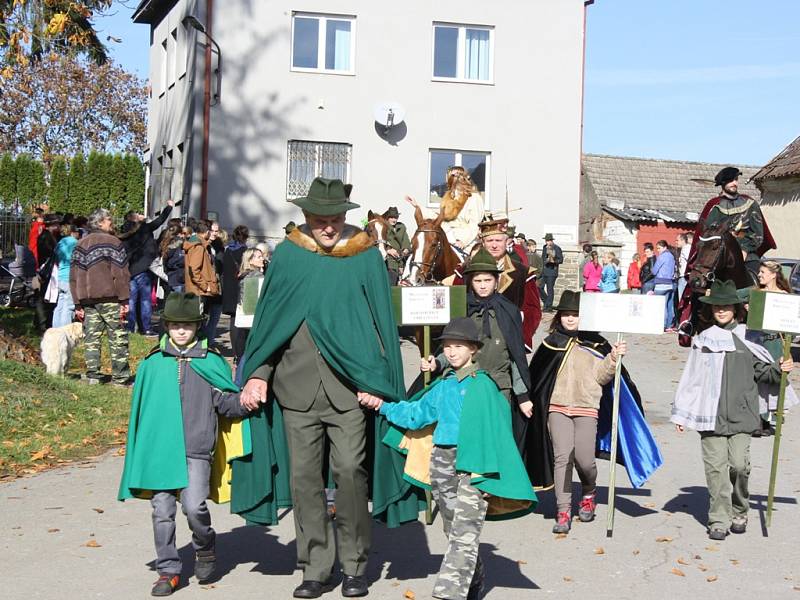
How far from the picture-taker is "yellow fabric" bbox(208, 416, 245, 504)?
6930 mm

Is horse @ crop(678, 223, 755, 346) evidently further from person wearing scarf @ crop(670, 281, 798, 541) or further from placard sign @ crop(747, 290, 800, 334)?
person wearing scarf @ crop(670, 281, 798, 541)

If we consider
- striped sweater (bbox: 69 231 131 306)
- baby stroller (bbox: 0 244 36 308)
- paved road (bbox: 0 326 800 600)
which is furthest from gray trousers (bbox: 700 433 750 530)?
baby stroller (bbox: 0 244 36 308)

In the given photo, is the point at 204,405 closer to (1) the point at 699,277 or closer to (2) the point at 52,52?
(1) the point at 699,277

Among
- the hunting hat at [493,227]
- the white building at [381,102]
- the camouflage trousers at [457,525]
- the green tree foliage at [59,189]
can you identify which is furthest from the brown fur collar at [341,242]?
the green tree foliage at [59,189]

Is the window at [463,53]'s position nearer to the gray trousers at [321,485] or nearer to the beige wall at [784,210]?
the beige wall at [784,210]

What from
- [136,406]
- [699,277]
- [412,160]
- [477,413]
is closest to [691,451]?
[699,277]

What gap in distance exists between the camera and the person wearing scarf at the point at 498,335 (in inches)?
320

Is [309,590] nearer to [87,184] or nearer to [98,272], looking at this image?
[98,272]

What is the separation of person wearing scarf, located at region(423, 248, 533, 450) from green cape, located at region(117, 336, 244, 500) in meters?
1.97

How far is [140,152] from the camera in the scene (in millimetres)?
63562

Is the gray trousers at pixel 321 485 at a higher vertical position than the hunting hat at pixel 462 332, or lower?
lower

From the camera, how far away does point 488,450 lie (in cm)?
651

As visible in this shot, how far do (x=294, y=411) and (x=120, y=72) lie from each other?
55944 mm

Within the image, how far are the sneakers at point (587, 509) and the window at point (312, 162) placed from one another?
73.0 feet
